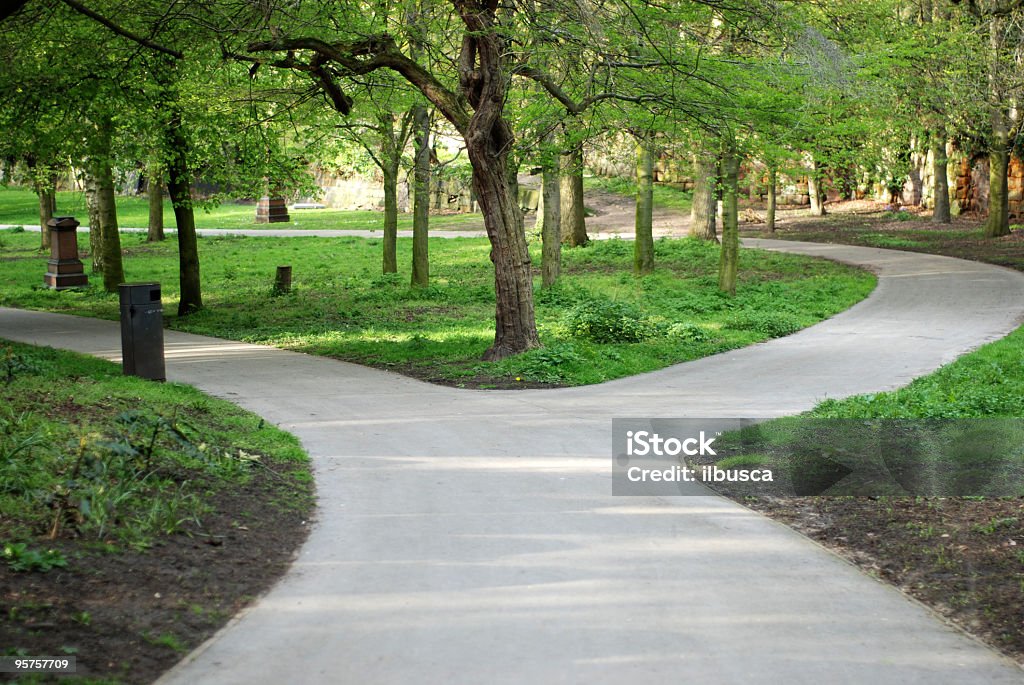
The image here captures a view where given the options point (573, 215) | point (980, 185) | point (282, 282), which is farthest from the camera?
point (980, 185)

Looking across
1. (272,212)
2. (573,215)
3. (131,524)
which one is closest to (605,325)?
(131,524)

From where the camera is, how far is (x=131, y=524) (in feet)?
21.5

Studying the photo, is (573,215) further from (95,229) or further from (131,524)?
(131,524)

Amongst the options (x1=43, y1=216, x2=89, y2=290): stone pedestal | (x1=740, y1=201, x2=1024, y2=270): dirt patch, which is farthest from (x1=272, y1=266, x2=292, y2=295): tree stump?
(x1=740, y1=201, x2=1024, y2=270): dirt patch

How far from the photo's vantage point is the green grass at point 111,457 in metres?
6.38

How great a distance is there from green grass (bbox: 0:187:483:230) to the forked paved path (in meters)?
29.6

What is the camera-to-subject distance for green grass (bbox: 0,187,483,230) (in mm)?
43031

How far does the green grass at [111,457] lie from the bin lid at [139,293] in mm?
1050

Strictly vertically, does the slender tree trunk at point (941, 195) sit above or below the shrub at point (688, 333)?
above

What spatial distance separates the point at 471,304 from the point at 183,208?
5.75 metres

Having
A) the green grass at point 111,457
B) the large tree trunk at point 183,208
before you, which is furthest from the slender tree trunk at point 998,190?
the green grass at point 111,457

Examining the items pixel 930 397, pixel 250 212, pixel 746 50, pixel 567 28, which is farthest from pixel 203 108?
pixel 250 212

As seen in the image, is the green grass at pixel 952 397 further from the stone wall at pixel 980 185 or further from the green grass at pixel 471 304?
the stone wall at pixel 980 185

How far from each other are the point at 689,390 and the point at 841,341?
498 cm
